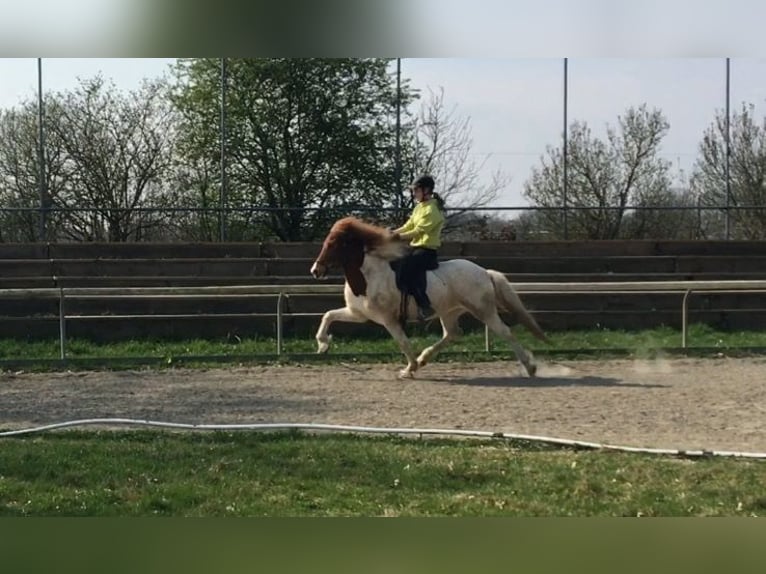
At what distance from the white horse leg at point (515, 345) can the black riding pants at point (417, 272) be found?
883mm

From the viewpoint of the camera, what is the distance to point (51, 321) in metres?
16.1

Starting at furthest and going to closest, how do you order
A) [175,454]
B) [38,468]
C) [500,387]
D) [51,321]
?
[51,321] → [500,387] → [175,454] → [38,468]

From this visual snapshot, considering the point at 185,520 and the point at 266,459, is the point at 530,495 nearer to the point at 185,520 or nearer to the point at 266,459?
the point at 266,459

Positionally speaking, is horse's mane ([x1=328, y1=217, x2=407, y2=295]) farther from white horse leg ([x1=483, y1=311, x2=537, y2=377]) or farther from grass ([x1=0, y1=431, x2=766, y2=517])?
grass ([x1=0, y1=431, x2=766, y2=517])

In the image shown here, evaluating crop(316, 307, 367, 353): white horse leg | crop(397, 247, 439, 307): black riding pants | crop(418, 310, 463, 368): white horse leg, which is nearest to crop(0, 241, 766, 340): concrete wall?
crop(316, 307, 367, 353): white horse leg

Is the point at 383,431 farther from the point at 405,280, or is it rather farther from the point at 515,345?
the point at 515,345

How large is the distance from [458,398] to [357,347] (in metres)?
5.39

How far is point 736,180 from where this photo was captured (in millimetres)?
20391

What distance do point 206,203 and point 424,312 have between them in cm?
923

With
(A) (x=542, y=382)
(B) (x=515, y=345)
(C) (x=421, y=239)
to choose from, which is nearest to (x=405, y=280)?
(C) (x=421, y=239)

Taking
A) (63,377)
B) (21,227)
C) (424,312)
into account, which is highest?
(21,227)

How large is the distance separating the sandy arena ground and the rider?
113 cm

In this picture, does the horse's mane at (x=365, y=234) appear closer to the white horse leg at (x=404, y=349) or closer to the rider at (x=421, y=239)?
the rider at (x=421, y=239)
